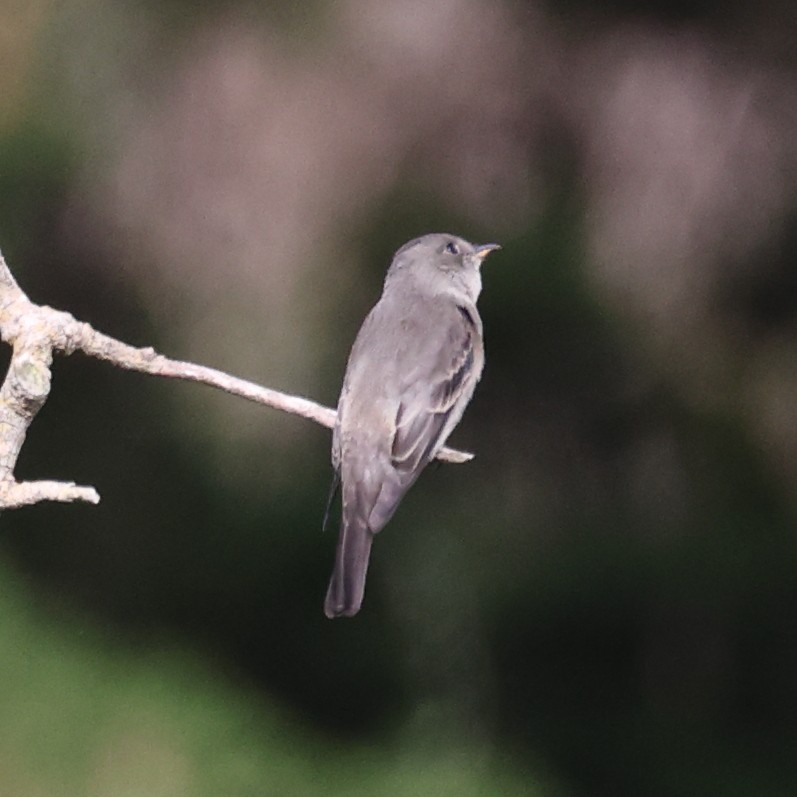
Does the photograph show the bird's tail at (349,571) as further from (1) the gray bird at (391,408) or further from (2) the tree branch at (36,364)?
(2) the tree branch at (36,364)

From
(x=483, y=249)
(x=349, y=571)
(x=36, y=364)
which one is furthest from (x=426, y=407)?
(x=36, y=364)

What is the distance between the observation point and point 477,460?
4.35 m

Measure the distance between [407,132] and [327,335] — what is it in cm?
79

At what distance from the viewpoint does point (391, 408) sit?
271 cm

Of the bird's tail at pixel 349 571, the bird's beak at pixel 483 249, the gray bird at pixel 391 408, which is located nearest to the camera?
the bird's tail at pixel 349 571

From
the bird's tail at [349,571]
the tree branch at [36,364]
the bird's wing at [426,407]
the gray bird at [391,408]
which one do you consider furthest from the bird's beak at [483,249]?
the tree branch at [36,364]

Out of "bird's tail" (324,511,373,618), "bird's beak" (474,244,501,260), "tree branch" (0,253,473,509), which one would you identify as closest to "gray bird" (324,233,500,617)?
"bird's tail" (324,511,373,618)

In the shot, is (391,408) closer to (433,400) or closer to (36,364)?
(433,400)

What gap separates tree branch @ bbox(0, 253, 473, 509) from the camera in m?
1.90

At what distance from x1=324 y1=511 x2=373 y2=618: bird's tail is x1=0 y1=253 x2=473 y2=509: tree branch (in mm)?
434

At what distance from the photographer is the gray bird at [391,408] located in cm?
259

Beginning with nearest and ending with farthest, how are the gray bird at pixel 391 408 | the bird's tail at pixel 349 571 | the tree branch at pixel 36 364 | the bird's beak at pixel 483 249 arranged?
the tree branch at pixel 36 364 < the bird's tail at pixel 349 571 < the gray bird at pixel 391 408 < the bird's beak at pixel 483 249

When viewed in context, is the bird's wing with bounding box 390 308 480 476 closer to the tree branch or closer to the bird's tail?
the bird's tail

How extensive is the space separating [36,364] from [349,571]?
29.9 inches
